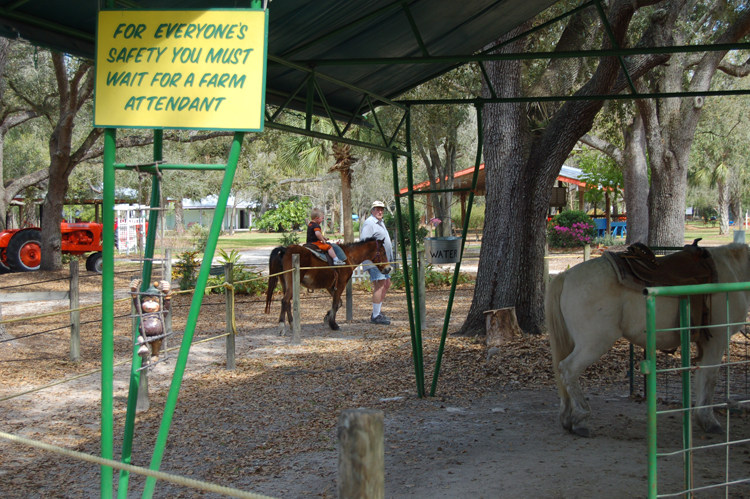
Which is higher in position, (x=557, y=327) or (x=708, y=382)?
(x=557, y=327)

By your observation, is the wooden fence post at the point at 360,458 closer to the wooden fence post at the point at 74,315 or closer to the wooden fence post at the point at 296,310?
the wooden fence post at the point at 74,315

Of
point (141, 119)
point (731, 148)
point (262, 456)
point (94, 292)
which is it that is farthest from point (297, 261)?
point (731, 148)

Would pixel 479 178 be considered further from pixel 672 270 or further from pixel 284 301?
pixel 672 270

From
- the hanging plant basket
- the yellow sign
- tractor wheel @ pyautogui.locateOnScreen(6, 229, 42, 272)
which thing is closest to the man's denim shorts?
the hanging plant basket

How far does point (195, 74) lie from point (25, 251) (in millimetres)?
19400

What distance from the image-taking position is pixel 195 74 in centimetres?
293

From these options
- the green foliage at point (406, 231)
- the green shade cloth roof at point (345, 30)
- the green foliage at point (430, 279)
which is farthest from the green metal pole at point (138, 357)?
the green foliage at point (406, 231)

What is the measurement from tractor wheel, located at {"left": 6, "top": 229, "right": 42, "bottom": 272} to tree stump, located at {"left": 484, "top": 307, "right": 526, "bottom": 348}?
16215mm

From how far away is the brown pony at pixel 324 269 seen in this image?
417 inches

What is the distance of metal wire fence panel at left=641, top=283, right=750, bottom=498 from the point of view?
107 inches

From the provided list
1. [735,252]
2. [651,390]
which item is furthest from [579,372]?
[651,390]

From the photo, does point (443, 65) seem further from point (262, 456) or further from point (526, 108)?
point (262, 456)

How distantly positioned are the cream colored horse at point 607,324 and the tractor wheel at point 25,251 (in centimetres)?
1849

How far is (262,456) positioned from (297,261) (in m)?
5.17
